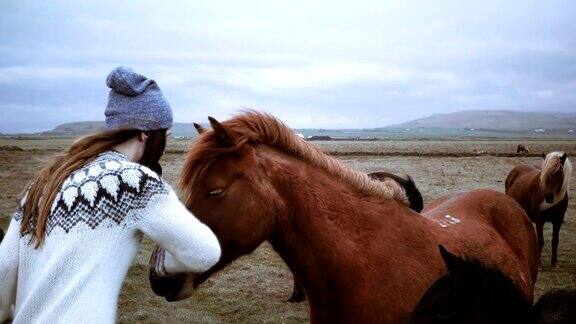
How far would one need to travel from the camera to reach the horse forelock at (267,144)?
260cm

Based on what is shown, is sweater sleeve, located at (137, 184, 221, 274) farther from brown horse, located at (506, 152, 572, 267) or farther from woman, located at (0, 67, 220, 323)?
brown horse, located at (506, 152, 572, 267)

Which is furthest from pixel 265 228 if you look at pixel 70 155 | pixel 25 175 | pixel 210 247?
pixel 25 175

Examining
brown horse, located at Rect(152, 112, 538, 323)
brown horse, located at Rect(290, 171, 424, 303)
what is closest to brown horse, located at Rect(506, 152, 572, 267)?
brown horse, located at Rect(290, 171, 424, 303)

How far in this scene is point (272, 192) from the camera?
2.66 metres

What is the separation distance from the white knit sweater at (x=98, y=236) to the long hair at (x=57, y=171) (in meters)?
0.04

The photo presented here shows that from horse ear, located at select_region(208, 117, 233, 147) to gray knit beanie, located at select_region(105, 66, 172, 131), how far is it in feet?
1.74

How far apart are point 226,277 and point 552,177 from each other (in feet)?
20.6

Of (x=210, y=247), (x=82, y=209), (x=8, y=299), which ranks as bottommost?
(x=8, y=299)

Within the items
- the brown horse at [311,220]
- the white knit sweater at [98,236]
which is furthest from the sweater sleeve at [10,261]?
the brown horse at [311,220]

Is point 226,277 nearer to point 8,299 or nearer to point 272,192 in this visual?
point 272,192

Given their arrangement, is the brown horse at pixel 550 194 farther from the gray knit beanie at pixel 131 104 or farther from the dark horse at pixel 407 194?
the gray knit beanie at pixel 131 104

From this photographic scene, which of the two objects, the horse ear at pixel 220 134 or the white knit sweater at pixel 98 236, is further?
the horse ear at pixel 220 134

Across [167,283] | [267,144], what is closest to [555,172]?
[267,144]

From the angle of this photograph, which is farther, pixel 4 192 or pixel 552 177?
pixel 4 192
